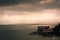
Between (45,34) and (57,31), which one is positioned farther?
(45,34)

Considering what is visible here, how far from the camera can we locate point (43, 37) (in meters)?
119

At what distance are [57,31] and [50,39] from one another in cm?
1161

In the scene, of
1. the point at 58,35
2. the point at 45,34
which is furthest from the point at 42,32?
the point at 58,35

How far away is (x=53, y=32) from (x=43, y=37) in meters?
12.6

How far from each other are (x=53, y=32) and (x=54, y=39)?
849cm

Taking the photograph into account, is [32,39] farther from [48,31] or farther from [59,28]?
[59,28]

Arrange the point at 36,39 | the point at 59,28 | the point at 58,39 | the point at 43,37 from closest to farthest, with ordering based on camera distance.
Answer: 1. the point at 59,28
2. the point at 58,39
3. the point at 43,37
4. the point at 36,39

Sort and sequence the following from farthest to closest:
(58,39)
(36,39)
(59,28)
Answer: (36,39)
(58,39)
(59,28)

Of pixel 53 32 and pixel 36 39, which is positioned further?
pixel 36 39

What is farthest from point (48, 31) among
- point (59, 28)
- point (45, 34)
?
point (59, 28)

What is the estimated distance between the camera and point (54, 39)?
376 feet

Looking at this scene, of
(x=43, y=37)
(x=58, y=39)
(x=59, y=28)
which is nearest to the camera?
(x=59, y=28)

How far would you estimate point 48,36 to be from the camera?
116m

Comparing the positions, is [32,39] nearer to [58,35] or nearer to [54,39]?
[54,39]
